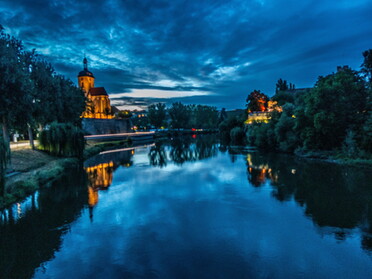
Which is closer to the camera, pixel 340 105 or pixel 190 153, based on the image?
pixel 340 105

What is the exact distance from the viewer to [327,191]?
59.0 feet

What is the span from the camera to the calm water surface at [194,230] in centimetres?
885

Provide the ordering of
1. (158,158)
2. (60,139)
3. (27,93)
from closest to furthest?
1. (27,93)
2. (60,139)
3. (158,158)

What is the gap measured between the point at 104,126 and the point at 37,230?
71.9m

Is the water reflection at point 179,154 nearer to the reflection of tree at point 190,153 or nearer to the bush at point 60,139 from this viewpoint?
the reflection of tree at point 190,153

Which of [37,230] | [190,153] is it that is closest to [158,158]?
[190,153]

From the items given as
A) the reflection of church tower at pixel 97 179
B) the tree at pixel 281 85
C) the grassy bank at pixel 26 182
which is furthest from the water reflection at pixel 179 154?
the tree at pixel 281 85

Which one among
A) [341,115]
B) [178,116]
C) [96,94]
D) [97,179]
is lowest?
[97,179]

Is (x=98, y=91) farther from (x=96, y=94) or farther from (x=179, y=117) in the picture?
(x=179, y=117)

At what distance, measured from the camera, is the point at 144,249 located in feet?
33.6

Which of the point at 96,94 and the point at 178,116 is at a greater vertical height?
the point at 96,94

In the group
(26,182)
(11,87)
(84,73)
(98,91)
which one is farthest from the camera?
(84,73)

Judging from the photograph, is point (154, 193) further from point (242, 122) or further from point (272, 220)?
point (242, 122)

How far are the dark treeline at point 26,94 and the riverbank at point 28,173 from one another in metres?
2.30
